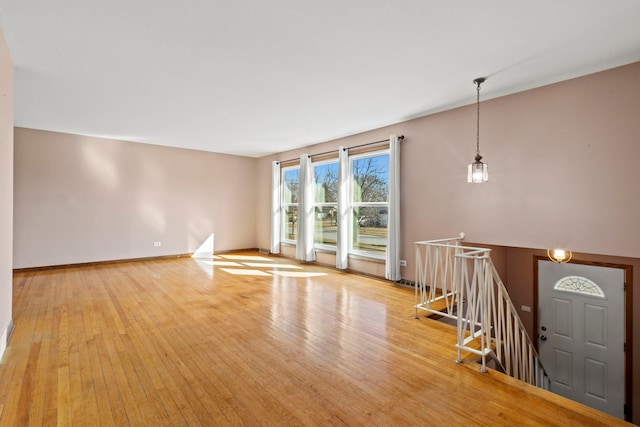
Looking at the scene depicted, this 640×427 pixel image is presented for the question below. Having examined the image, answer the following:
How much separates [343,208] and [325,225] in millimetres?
1001

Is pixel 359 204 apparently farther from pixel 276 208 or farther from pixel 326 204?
pixel 276 208

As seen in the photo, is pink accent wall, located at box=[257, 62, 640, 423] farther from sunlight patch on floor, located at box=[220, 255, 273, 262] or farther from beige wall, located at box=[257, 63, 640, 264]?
sunlight patch on floor, located at box=[220, 255, 273, 262]

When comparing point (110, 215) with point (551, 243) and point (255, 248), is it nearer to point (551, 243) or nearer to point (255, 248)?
point (255, 248)

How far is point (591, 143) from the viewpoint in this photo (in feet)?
10.8

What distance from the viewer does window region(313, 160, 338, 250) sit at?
6.61m

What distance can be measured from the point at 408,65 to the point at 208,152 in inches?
241

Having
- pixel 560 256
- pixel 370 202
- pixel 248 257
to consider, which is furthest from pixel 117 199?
pixel 560 256

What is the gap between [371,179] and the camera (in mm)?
5770

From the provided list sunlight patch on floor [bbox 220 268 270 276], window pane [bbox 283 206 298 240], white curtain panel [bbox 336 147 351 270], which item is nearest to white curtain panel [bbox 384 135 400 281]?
white curtain panel [bbox 336 147 351 270]

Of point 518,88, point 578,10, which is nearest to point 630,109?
point 518,88

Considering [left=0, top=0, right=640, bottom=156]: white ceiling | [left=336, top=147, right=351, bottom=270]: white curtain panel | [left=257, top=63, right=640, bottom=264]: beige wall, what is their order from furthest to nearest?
[left=336, top=147, right=351, bottom=270]: white curtain panel, [left=257, top=63, right=640, bottom=264]: beige wall, [left=0, top=0, right=640, bottom=156]: white ceiling

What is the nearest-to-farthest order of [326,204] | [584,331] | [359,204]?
[584,331] → [359,204] → [326,204]

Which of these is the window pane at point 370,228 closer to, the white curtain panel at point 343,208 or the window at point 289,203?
the white curtain panel at point 343,208

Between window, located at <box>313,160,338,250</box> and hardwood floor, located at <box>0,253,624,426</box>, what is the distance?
2.41 metres
